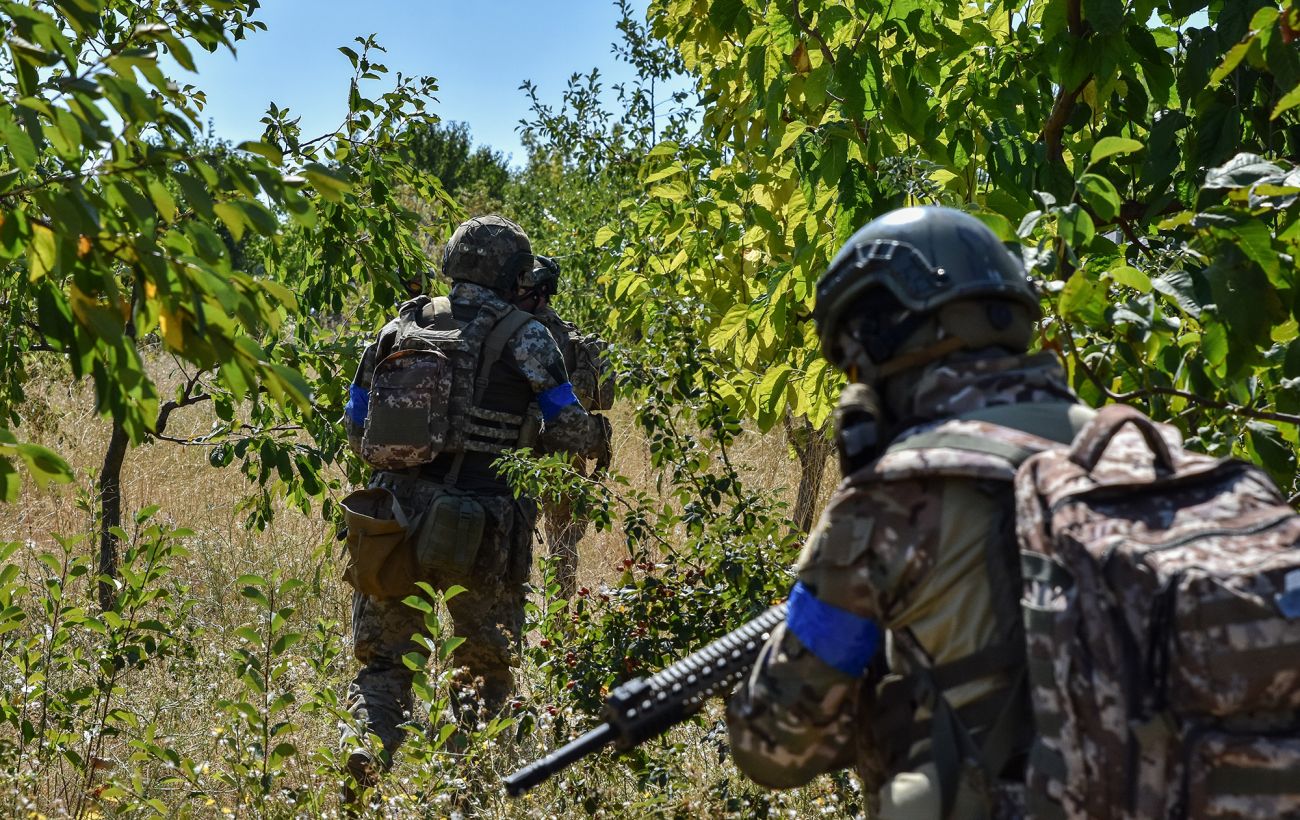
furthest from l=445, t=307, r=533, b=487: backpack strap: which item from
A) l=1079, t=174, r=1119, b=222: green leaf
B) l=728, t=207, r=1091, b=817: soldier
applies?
l=728, t=207, r=1091, b=817: soldier

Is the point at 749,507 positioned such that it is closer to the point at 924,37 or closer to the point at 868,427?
the point at 924,37

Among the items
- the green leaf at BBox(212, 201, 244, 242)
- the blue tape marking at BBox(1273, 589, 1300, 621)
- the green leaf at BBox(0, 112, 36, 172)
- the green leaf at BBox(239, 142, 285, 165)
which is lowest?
the blue tape marking at BBox(1273, 589, 1300, 621)

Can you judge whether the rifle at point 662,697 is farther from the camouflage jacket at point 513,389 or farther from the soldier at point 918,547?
the camouflage jacket at point 513,389

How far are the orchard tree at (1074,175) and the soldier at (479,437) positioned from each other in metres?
0.65

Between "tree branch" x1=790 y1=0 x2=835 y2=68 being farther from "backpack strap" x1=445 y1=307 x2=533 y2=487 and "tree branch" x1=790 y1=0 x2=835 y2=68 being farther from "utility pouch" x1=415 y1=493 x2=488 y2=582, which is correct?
"utility pouch" x1=415 y1=493 x2=488 y2=582

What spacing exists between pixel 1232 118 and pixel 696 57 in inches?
107

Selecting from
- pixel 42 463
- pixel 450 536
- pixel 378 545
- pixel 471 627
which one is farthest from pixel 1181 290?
pixel 471 627

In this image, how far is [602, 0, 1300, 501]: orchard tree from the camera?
262cm

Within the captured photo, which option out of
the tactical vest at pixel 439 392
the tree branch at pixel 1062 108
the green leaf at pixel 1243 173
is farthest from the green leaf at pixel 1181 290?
the tactical vest at pixel 439 392

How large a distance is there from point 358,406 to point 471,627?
2.98ft

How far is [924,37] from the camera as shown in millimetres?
3414

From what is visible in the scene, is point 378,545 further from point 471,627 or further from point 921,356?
point 921,356

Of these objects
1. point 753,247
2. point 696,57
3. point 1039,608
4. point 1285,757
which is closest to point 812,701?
point 1039,608

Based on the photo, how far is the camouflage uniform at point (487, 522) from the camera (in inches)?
189
